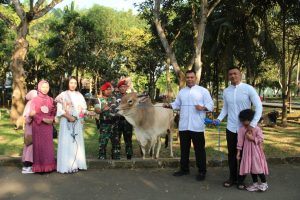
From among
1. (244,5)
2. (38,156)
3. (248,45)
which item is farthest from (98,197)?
(248,45)

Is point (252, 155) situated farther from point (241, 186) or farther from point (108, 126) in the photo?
point (108, 126)

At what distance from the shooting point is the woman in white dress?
317 inches

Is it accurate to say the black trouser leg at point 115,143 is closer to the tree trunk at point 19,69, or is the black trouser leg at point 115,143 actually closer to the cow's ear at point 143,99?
the cow's ear at point 143,99

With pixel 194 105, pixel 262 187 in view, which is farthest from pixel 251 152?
pixel 194 105

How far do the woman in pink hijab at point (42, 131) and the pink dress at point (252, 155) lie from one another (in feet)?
11.8

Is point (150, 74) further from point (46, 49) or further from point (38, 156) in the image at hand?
point (38, 156)

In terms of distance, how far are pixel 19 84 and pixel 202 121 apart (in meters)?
11.2

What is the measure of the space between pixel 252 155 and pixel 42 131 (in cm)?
391

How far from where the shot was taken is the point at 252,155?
270 inches

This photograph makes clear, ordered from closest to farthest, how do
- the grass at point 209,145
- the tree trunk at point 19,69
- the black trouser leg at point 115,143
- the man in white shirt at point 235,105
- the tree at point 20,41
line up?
the man in white shirt at point 235,105, the black trouser leg at point 115,143, the grass at point 209,145, the tree at point 20,41, the tree trunk at point 19,69

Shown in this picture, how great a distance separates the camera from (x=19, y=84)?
55.5ft

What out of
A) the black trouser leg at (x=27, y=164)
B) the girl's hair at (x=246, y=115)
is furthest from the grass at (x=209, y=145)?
the girl's hair at (x=246, y=115)

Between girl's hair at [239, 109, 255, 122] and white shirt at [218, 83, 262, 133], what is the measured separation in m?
0.06

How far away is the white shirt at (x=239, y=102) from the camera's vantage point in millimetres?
6797
